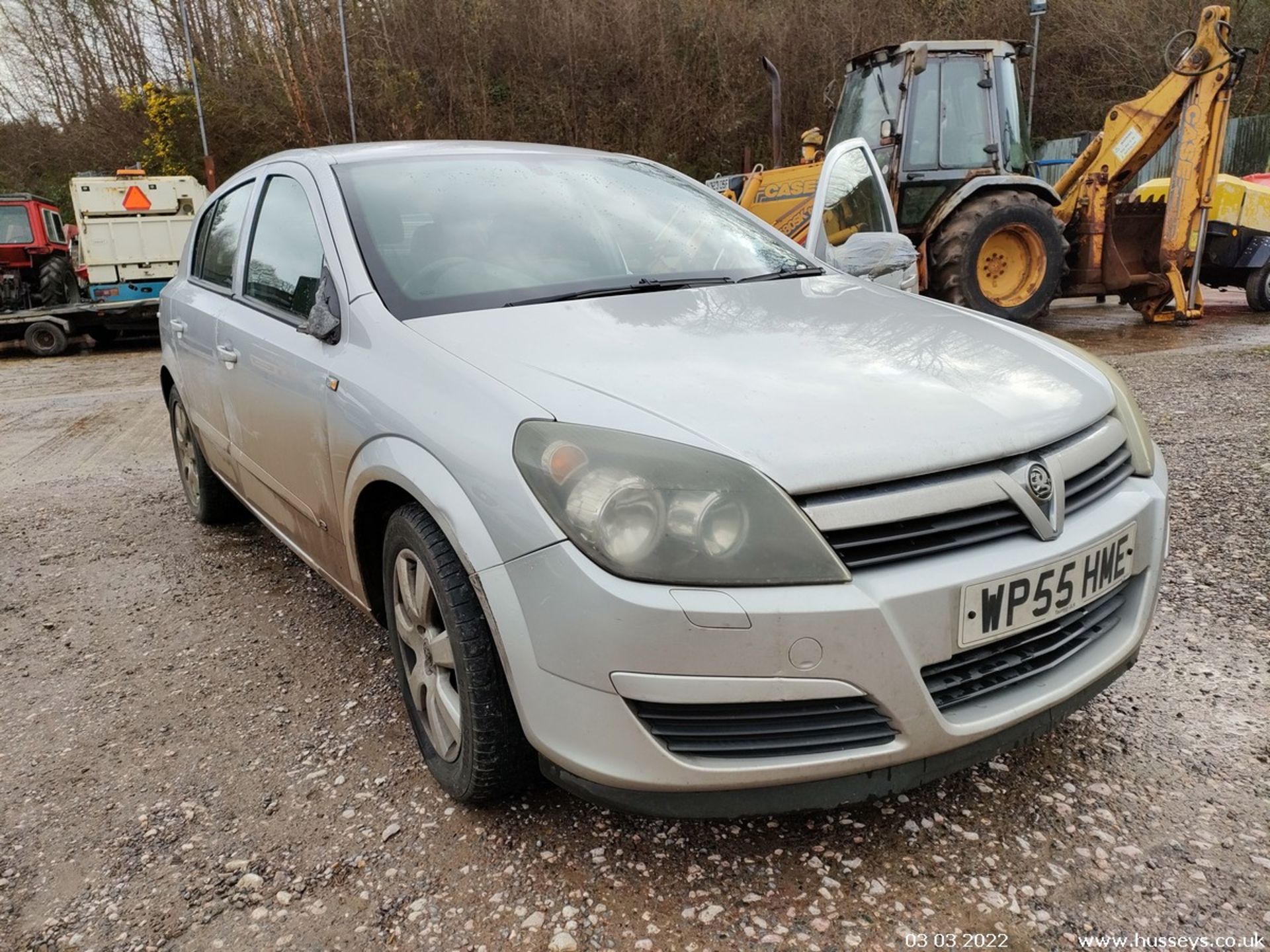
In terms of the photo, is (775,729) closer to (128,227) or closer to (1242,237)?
(1242,237)

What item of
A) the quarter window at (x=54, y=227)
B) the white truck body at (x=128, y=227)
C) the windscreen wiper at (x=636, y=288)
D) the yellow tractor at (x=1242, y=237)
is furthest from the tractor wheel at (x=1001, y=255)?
the quarter window at (x=54, y=227)

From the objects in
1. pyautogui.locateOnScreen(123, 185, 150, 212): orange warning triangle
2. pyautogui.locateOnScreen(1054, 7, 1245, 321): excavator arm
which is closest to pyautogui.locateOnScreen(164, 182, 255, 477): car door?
pyautogui.locateOnScreen(1054, 7, 1245, 321): excavator arm

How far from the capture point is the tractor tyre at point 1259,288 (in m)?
9.58

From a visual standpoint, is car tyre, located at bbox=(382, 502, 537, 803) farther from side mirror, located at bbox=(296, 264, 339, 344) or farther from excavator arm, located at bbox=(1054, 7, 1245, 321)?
excavator arm, located at bbox=(1054, 7, 1245, 321)

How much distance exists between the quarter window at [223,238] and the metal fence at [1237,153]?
1746 centimetres

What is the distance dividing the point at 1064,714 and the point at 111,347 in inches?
518

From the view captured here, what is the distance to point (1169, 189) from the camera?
28.7 ft

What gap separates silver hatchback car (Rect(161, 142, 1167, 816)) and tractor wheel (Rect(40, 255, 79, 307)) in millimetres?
12694

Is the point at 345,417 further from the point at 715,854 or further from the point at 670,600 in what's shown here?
the point at 715,854

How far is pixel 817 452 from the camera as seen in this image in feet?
5.40

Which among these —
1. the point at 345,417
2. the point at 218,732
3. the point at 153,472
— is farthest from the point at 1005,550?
the point at 153,472

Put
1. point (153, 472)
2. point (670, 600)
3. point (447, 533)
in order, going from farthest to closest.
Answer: point (153, 472)
point (447, 533)
point (670, 600)

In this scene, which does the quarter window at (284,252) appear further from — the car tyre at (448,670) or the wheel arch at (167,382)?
the wheel arch at (167,382)

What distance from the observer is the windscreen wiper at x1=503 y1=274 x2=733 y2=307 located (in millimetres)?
2375
